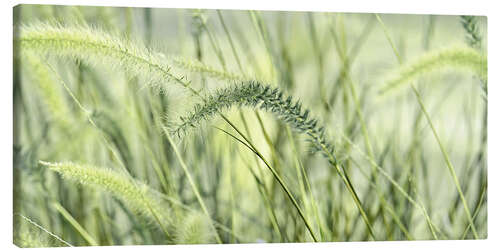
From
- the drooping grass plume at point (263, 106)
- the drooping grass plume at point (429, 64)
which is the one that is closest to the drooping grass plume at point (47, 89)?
the drooping grass plume at point (263, 106)

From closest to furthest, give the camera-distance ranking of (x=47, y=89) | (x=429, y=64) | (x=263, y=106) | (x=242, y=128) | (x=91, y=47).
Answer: (x=263, y=106)
(x=91, y=47)
(x=47, y=89)
(x=242, y=128)
(x=429, y=64)

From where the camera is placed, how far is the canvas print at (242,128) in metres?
2.72

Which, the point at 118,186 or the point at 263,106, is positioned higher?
the point at 263,106

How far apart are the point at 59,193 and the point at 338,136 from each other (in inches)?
42.8

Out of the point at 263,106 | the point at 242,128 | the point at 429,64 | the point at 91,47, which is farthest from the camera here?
the point at 429,64

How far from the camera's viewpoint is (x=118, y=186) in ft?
8.79

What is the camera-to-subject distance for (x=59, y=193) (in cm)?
276

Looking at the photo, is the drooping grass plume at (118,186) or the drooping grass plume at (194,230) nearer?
the drooping grass plume at (118,186)

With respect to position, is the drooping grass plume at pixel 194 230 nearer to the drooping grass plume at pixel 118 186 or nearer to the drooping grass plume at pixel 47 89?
the drooping grass plume at pixel 118 186

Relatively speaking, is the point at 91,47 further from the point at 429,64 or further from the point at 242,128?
the point at 429,64

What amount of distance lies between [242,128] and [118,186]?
1.71 feet

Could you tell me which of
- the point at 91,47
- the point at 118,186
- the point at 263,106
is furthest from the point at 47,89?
the point at 263,106

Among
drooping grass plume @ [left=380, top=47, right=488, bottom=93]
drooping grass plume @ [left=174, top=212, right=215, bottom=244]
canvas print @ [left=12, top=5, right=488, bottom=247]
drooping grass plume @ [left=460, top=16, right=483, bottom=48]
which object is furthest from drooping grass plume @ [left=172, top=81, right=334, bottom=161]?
drooping grass plume @ [left=460, top=16, right=483, bottom=48]

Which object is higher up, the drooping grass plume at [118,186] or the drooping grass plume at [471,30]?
the drooping grass plume at [471,30]
